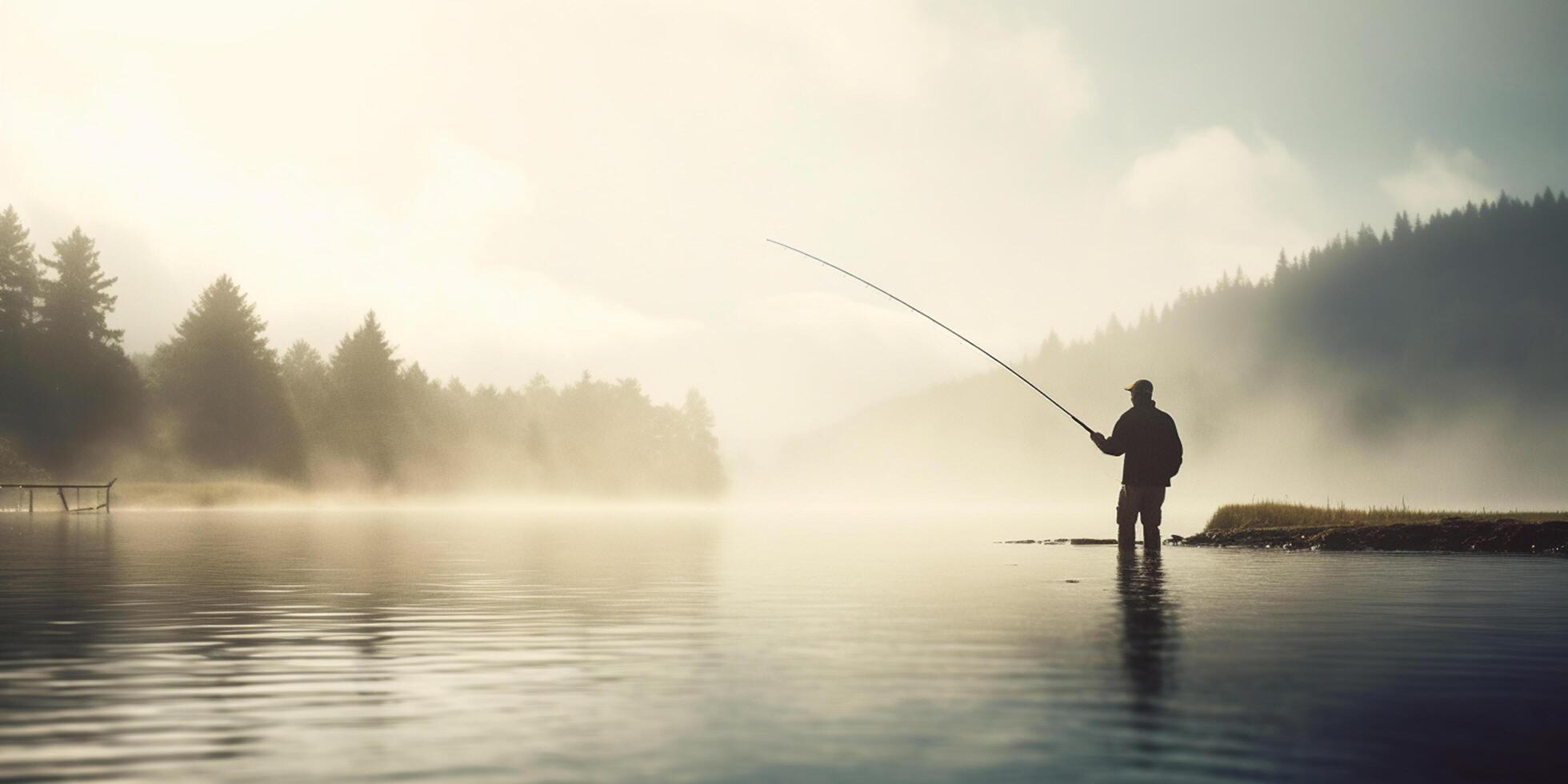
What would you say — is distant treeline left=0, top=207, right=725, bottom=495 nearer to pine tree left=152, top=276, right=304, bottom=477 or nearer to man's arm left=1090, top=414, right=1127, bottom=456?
pine tree left=152, top=276, right=304, bottom=477

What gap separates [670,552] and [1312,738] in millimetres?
23646

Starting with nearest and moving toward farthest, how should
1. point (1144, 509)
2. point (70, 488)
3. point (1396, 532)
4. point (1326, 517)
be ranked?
point (1144, 509) → point (1396, 532) → point (1326, 517) → point (70, 488)

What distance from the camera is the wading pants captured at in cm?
2473

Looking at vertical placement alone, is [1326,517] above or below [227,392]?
below

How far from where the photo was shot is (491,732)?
771 centimetres

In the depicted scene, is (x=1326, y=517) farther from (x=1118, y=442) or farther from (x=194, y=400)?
(x=194, y=400)

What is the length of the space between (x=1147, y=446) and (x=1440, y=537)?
389 inches

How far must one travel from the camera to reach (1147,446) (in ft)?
79.5

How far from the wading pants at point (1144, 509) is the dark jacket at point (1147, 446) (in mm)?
377

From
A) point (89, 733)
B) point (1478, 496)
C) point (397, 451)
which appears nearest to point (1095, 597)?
point (89, 733)

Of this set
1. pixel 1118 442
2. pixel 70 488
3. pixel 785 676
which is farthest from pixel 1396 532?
pixel 70 488

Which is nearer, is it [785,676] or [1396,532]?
[785,676]

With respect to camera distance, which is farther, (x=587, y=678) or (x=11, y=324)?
(x=11, y=324)

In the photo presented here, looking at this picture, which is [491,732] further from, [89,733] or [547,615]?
[547,615]
